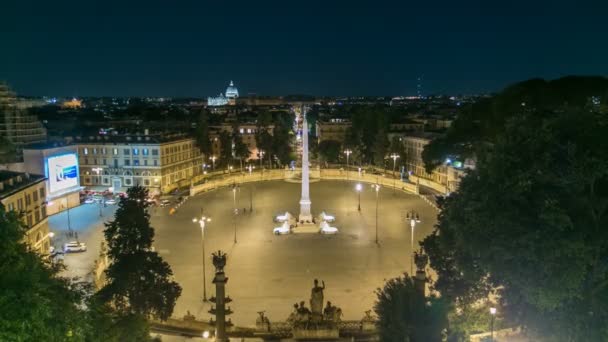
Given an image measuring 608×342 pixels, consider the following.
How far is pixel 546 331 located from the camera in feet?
58.7

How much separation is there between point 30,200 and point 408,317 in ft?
98.1

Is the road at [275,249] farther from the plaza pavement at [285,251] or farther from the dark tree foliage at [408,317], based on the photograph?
the dark tree foliage at [408,317]

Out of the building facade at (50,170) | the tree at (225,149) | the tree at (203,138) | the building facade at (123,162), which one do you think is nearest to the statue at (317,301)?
the building facade at (50,170)

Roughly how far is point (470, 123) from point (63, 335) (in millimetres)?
32265

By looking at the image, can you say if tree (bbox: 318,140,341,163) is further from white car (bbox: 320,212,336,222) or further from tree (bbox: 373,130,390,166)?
white car (bbox: 320,212,336,222)

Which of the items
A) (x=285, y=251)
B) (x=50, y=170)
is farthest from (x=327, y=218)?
(x=50, y=170)

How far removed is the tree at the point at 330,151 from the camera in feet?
286

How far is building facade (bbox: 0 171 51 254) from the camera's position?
3472 cm

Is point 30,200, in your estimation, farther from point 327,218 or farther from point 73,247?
point 327,218

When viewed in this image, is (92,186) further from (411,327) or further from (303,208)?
(411,327)

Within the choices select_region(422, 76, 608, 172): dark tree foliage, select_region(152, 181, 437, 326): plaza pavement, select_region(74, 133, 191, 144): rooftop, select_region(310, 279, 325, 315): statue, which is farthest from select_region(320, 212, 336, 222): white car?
select_region(74, 133, 191, 144): rooftop

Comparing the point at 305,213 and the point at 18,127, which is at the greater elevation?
the point at 18,127

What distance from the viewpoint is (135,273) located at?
2328 centimetres

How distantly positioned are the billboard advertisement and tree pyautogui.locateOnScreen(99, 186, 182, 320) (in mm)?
34315
